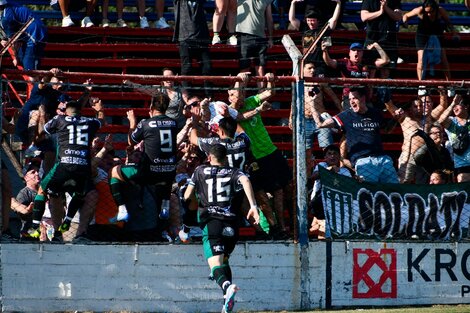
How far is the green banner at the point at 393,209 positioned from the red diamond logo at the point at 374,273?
0.22m

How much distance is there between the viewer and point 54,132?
13.2 meters

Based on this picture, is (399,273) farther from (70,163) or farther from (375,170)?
(70,163)

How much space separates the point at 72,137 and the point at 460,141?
5155mm

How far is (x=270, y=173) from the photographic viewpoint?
45.4 ft

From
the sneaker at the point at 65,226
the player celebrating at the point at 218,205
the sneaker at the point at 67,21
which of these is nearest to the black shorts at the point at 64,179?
the sneaker at the point at 65,226

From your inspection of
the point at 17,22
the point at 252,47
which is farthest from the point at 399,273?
the point at 17,22

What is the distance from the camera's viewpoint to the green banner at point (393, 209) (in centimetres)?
1320

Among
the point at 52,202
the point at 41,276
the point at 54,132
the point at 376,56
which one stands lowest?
the point at 41,276

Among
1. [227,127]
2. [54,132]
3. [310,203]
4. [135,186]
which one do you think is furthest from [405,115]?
[54,132]

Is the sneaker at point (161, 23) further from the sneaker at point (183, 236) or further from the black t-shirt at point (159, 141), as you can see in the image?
the sneaker at point (183, 236)

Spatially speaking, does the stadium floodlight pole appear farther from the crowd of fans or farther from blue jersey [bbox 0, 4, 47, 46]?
blue jersey [bbox 0, 4, 47, 46]

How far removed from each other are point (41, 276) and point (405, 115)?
5199mm

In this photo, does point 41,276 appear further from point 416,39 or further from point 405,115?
point 416,39

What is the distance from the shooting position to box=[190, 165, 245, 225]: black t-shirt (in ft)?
40.3
